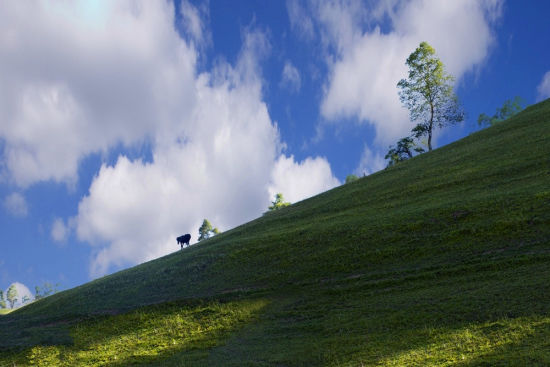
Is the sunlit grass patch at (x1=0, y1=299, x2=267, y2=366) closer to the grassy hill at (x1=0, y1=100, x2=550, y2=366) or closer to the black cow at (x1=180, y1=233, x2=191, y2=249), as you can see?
the grassy hill at (x1=0, y1=100, x2=550, y2=366)

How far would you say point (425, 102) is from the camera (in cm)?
7600

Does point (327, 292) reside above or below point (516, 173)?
below

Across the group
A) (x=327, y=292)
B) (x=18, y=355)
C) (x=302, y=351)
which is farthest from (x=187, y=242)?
(x=302, y=351)

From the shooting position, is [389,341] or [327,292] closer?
[389,341]

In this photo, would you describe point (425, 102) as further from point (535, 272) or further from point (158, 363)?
point (158, 363)

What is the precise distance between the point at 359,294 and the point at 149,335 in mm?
13459

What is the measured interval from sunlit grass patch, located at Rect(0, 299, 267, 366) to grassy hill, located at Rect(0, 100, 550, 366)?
0.12 metres

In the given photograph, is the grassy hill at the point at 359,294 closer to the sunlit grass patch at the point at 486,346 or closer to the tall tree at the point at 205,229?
the sunlit grass patch at the point at 486,346

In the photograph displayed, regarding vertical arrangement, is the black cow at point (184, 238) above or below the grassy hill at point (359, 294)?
above

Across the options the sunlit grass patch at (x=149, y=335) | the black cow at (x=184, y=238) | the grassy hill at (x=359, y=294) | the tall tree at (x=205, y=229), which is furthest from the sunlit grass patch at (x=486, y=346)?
the tall tree at (x=205, y=229)

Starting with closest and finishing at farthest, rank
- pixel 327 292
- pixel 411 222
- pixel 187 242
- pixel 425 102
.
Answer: pixel 327 292 < pixel 411 222 < pixel 187 242 < pixel 425 102

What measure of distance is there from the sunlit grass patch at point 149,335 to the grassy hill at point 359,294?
12 centimetres

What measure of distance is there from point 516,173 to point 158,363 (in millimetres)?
32930

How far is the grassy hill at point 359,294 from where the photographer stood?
16797mm
